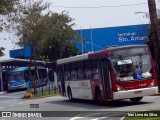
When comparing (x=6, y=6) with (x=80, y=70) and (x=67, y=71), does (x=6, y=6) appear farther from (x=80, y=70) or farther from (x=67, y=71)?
(x=67, y=71)

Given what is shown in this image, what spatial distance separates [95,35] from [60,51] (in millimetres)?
14217

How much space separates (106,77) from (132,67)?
4.74 ft

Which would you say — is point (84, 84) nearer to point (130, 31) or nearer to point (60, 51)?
point (60, 51)

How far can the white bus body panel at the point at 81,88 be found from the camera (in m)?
26.1

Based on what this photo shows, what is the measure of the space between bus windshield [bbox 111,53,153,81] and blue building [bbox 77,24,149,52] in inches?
1789

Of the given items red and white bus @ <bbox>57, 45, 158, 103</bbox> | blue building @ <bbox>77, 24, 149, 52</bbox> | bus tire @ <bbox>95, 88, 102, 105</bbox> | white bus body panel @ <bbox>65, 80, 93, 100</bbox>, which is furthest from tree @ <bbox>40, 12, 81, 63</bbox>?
red and white bus @ <bbox>57, 45, 158, 103</bbox>

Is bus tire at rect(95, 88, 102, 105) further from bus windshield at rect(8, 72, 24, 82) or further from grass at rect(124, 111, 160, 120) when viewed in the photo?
bus windshield at rect(8, 72, 24, 82)

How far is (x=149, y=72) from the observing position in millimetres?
22750

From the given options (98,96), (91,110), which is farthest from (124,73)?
(98,96)

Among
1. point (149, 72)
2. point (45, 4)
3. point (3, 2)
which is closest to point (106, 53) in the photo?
point (149, 72)

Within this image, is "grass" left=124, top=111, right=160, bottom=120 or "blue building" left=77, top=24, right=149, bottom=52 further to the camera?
"blue building" left=77, top=24, right=149, bottom=52

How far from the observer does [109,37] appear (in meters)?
69.6

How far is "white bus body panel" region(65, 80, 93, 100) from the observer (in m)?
26.1

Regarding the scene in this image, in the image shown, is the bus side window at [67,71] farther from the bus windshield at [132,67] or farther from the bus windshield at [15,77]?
the bus windshield at [15,77]
